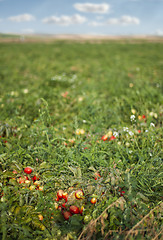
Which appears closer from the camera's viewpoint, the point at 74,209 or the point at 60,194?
the point at 74,209

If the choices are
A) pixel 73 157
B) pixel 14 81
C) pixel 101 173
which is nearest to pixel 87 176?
pixel 101 173

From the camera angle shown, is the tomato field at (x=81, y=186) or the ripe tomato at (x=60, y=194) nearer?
the tomato field at (x=81, y=186)

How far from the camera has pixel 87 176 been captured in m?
1.67

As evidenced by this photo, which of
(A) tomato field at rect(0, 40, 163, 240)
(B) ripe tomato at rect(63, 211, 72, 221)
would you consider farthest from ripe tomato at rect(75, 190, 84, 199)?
(B) ripe tomato at rect(63, 211, 72, 221)

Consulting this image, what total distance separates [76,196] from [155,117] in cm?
174

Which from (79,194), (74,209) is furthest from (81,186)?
(74,209)

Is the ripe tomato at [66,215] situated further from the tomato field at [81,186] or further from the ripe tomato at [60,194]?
the ripe tomato at [60,194]

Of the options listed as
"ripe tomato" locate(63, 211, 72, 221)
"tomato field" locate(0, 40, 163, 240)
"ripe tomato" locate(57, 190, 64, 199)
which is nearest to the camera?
"tomato field" locate(0, 40, 163, 240)

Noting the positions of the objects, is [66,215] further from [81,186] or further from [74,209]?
[81,186]

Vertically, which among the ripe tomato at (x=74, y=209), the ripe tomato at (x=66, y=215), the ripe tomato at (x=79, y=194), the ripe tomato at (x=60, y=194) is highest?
the ripe tomato at (x=79, y=194)

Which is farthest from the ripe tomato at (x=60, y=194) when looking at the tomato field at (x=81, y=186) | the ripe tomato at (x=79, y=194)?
the ripe tomato at (x=79, y=194)

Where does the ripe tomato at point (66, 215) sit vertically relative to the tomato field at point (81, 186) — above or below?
below

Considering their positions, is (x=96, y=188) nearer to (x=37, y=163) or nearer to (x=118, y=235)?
(x=118, y=235)

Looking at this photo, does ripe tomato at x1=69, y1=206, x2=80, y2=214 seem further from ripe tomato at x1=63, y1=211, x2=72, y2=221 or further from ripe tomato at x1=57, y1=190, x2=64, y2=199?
ripe tomato at x1=57, y1=190, x2=64, y2=199
